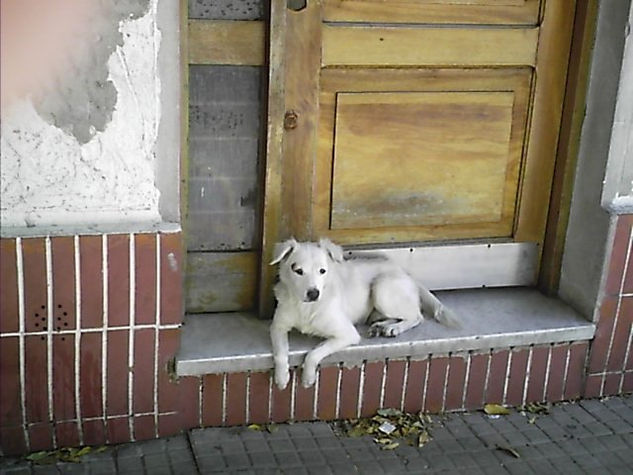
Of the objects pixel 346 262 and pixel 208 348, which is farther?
pixel 346 262

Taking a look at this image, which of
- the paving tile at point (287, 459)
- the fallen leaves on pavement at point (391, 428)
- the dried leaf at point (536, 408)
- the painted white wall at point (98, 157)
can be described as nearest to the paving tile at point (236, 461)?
the paving tile at point (287, 459)

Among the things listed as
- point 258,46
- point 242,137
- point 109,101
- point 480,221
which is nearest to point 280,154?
point 242,137

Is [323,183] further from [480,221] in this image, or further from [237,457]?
[237,457]

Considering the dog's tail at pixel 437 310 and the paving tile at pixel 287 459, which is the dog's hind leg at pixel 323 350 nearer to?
the paving tile at pixel 287 459

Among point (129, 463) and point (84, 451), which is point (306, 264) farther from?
point (84, 451)

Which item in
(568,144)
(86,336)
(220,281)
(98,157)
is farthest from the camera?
(568,144)

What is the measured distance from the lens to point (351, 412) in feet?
15.0

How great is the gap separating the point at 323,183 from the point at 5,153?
1.60 meters

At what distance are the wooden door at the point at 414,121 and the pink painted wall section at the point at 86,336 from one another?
710 mm

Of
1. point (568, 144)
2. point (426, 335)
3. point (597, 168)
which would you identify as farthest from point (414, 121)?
point (426, 335)

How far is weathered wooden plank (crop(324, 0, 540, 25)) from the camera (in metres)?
4.38

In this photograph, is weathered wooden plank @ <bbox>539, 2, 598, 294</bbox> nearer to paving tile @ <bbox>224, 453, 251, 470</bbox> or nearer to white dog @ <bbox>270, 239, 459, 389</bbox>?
white dog @ <bbox>270, 239, 459, 389</bbox>

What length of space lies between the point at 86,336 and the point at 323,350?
3.61 feet

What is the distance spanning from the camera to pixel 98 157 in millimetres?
3822
